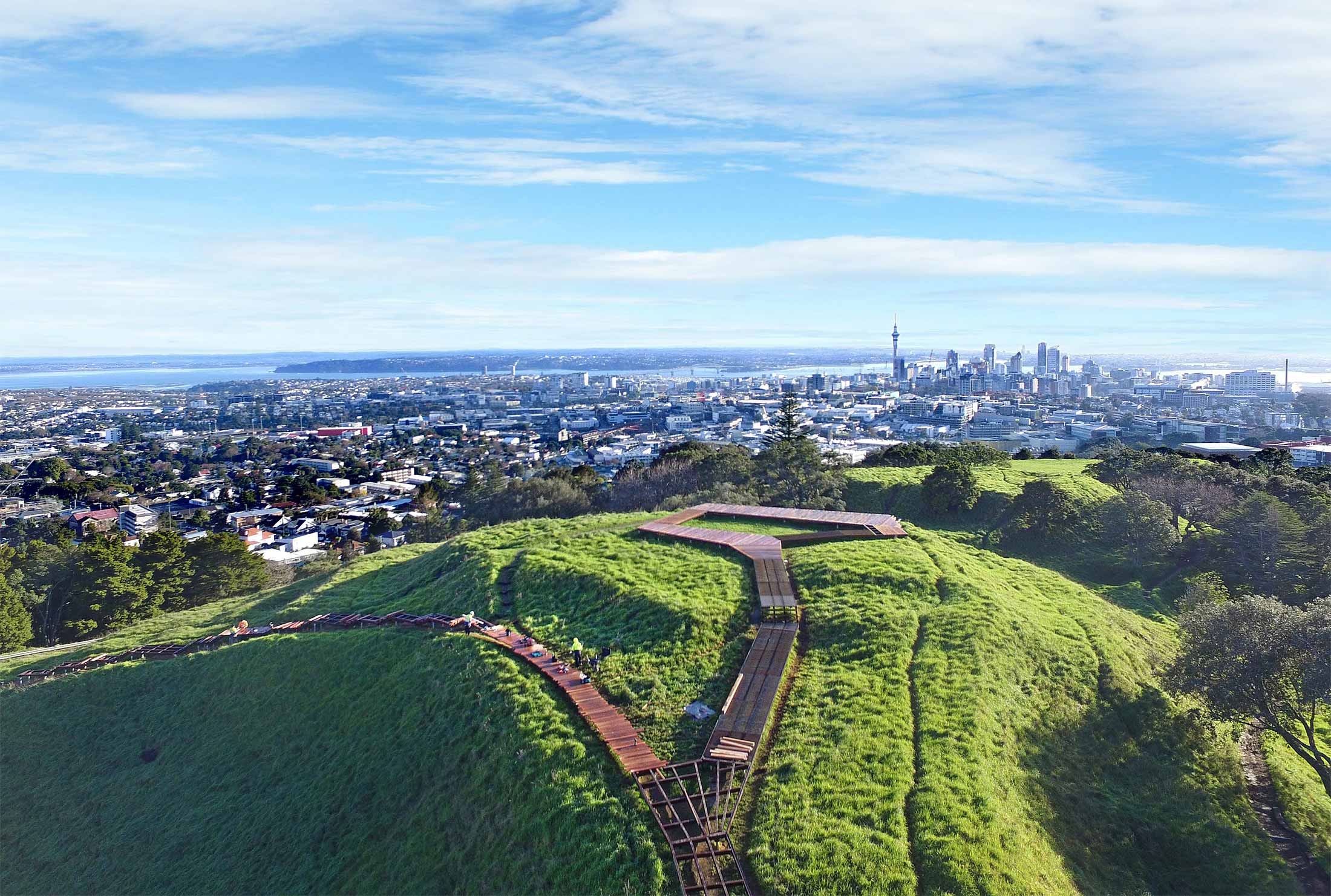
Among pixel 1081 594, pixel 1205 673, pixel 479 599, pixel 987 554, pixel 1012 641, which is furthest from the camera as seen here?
pixel 987 554

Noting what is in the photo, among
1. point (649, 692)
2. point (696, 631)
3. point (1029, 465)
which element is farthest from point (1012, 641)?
point (1029, 465)

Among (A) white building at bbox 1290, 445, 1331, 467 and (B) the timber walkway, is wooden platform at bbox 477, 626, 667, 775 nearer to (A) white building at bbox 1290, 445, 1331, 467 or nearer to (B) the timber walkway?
(B) the timber walkway

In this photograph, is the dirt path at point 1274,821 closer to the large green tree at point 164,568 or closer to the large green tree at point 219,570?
the large green tree at point 219,570

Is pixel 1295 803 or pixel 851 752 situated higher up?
pixel 851 752

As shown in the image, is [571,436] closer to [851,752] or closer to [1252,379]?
[851,752]

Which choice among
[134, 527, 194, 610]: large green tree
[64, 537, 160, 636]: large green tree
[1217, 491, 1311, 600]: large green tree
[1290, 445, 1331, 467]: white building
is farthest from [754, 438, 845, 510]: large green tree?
[1290, 445, 1331, 467]: white building

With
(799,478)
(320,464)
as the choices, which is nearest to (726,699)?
(799,478)

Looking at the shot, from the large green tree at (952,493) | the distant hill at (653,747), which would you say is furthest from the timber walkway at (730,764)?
the large green tree at (952,493)
